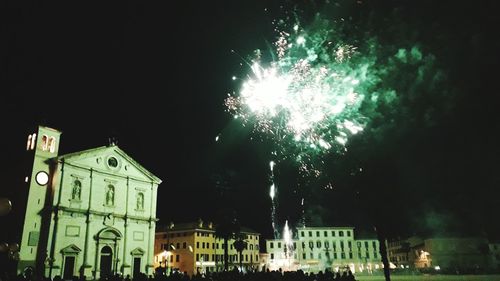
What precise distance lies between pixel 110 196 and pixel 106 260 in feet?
22.9

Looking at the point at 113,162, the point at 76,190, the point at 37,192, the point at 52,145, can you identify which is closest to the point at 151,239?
the point at 113,162

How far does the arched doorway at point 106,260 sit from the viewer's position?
39.9 m

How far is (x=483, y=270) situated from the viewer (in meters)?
51.3

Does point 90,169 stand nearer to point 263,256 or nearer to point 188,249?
point 188,249

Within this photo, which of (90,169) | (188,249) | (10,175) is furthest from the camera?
(188,249)

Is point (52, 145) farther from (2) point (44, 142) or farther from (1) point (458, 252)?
(1) point (458, 252)

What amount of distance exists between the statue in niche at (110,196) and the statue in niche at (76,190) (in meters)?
3.47

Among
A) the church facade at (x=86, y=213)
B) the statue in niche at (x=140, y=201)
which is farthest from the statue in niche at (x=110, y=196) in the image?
the statue in niche at (x=140, y=201)

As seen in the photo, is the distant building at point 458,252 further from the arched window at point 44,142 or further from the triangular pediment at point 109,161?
the arched window at point 44,142

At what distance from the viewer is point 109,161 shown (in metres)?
43.1

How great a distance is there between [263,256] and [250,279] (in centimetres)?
7866

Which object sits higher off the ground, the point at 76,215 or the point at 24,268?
the point at 76,215

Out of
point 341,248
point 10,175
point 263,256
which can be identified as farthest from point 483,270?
point 10,175

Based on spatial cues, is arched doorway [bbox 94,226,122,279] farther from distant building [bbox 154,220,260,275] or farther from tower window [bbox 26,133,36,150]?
distant building [bbox 154,220,260,275]
